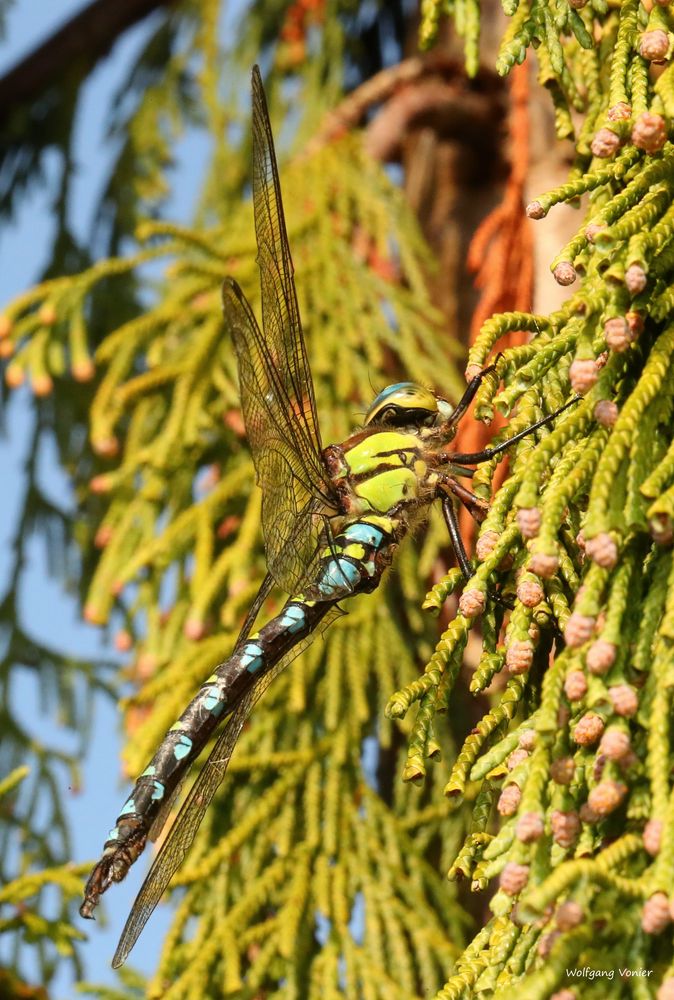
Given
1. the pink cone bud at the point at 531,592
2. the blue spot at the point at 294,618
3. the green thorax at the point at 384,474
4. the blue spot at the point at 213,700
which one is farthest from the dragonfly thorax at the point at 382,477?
the pink cone bud at the point at 531,592

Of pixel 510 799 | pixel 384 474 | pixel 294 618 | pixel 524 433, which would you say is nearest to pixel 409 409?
pixel 384 474

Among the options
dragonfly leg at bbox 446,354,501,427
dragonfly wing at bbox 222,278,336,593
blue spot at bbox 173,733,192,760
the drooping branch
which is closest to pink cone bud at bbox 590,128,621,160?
dragonfly leg at bbox 446,354,501,427

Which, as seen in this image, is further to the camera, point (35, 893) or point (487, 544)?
point (35, 893)

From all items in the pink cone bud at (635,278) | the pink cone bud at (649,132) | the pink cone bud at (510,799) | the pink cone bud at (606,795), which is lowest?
the pink cone bud at (606,795)

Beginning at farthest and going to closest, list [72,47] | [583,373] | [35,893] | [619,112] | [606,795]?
[72,47], [35,893], [619,112], [583,373], [606,795]

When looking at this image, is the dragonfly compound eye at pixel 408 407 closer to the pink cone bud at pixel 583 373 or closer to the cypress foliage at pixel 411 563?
the cypress foliage at pixel 411 563

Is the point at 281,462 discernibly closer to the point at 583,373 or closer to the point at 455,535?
the point at 455,535
